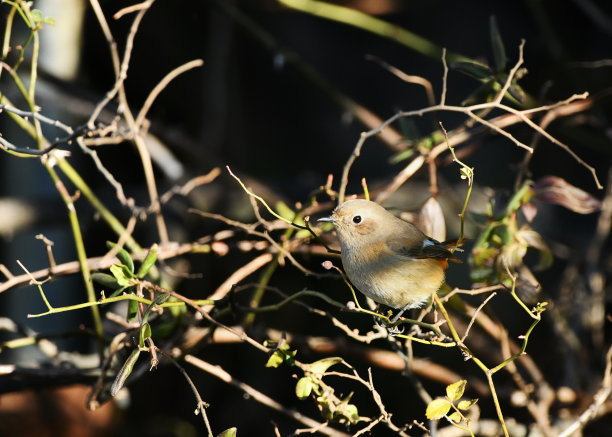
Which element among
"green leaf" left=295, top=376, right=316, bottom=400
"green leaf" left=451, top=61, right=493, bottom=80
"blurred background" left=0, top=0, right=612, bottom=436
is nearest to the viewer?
"green leaf" left=295, top=376, right=316, bottom=400

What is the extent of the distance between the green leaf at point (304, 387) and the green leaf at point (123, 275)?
0.31 metres

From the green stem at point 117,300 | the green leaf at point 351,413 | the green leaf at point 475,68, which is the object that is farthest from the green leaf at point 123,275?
the green leaf at point 475,68

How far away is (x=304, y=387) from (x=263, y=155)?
264 cm

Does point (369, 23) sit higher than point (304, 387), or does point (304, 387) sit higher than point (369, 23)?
point (369, 23)

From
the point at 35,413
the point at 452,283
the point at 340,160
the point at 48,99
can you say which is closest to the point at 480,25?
the point at 340,160

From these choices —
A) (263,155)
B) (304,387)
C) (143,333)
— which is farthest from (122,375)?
(263,155)

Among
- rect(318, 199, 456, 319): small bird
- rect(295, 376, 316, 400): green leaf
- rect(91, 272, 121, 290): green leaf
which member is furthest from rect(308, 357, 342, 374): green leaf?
rect(91, 272, 121, 290): green leaf

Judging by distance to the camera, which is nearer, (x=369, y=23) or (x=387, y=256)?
(x=387, y=256)

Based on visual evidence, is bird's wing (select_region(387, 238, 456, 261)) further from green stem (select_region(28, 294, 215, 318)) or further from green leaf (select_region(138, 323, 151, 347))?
green leaf (select_region(138, 323, 151, 347))

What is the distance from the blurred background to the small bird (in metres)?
0.29

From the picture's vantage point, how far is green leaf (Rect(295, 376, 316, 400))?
1062 mm

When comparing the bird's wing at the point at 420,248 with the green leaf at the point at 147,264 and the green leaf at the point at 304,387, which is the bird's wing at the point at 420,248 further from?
the green leaf at the point at 147,264

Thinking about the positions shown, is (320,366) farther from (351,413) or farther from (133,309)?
(133,309)

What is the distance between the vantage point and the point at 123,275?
1.03 meters
